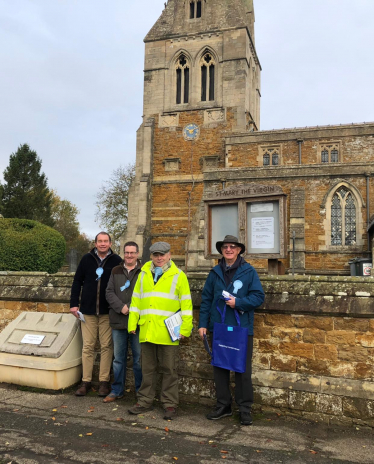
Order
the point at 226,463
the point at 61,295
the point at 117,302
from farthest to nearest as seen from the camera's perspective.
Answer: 1. the point at 61,295
2. the point at 117,302
3. the point at 226,463

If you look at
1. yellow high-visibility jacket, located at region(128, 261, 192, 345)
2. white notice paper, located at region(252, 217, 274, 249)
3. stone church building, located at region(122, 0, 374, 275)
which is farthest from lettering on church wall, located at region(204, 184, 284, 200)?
stone church building, located at region(122, 0, 374, 275)

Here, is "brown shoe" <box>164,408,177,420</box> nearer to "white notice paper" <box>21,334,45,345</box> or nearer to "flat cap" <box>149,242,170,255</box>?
"flat cap" <box>149,242,170,255</box>

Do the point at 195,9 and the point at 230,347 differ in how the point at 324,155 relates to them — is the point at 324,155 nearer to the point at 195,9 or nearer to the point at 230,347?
the point at 195,9

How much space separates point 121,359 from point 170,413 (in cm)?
104

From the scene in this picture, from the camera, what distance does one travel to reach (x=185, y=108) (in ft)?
99.8

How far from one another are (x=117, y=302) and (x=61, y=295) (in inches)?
53.8

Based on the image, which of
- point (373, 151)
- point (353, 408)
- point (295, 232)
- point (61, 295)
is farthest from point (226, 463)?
point (373, 151)

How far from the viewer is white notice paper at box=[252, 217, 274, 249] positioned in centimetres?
602

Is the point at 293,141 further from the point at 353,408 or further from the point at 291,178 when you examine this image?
the point at 353,408

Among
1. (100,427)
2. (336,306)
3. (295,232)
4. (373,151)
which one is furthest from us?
(373,151)

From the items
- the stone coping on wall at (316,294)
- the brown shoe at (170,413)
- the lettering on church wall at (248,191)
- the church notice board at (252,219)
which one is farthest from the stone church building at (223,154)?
the brown shoe at (170,413)

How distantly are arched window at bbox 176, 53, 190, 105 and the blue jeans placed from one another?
92.1ft

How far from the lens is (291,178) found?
22109mm

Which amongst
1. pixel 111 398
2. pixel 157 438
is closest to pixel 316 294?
pixel 157 438
